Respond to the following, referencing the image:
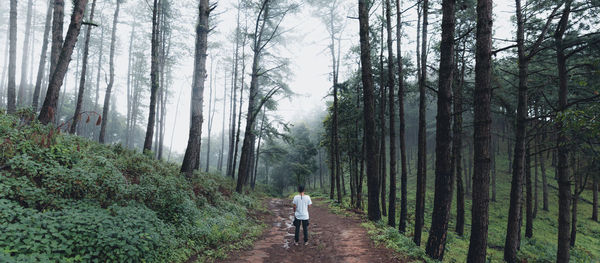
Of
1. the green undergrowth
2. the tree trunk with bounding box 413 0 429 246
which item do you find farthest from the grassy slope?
the green undergrowth

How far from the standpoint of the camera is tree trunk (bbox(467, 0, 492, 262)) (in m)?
5.22

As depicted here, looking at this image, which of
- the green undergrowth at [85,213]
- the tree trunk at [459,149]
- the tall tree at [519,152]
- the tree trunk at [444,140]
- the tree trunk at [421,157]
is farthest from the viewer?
the tree trunk at [459,149]

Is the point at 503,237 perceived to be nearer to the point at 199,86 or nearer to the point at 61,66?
the point at 199,86

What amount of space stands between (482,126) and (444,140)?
122 centimetres

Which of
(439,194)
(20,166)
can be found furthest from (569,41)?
(20,166)

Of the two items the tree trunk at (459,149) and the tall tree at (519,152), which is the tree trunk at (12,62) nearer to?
the tree trunk at (459,149)

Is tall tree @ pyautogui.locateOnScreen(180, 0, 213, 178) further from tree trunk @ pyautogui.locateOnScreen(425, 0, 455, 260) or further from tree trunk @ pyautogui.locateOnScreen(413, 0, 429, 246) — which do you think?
tree trunk @ pyautogui.locateOnScreen(413, 0, 429, 246)

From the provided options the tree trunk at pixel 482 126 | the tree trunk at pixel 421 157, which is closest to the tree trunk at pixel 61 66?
the tree trunk at pixel 482 126

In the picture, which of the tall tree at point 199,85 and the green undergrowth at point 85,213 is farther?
the tall tree at point 199,85

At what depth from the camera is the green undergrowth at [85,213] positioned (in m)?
4.05

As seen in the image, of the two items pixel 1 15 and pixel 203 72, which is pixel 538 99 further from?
pixel 1 15

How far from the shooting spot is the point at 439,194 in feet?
20.9

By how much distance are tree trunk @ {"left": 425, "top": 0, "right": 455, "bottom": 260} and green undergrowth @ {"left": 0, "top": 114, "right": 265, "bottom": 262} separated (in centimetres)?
524

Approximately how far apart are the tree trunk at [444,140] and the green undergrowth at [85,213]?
17.2 feet
